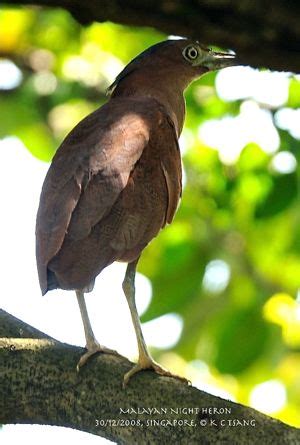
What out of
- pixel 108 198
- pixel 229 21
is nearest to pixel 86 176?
pixel 108 198

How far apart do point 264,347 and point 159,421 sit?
5.93 ft

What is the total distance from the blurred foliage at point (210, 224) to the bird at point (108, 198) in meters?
0.74

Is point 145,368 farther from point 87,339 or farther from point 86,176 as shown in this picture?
point 86,176

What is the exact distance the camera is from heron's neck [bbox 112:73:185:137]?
15.3 ft

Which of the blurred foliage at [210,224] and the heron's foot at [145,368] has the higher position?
the heron's foot at [145,368]

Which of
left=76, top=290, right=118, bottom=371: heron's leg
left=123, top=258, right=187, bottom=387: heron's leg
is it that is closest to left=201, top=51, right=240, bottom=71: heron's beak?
left=123, top=258, right=187, bottom=387: heron's leg

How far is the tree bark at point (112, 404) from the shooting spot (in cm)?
290

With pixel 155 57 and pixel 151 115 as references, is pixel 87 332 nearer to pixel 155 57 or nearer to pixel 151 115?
pixel 151 115

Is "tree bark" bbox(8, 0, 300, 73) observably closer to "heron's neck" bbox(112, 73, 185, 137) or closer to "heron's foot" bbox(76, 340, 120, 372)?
"heron's foot" bbox(76, 340, 120, 372)

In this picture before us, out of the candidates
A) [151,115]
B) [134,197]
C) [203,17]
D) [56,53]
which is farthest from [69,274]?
[56,53]

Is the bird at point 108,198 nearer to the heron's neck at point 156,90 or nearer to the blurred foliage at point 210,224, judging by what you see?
the heron's neck at point 156,90

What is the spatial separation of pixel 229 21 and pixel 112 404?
50.7 inches

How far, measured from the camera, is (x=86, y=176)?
3.66 metres

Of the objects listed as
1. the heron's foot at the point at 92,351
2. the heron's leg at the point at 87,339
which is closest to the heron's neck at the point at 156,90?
the heron's leg at the point at 87,339
